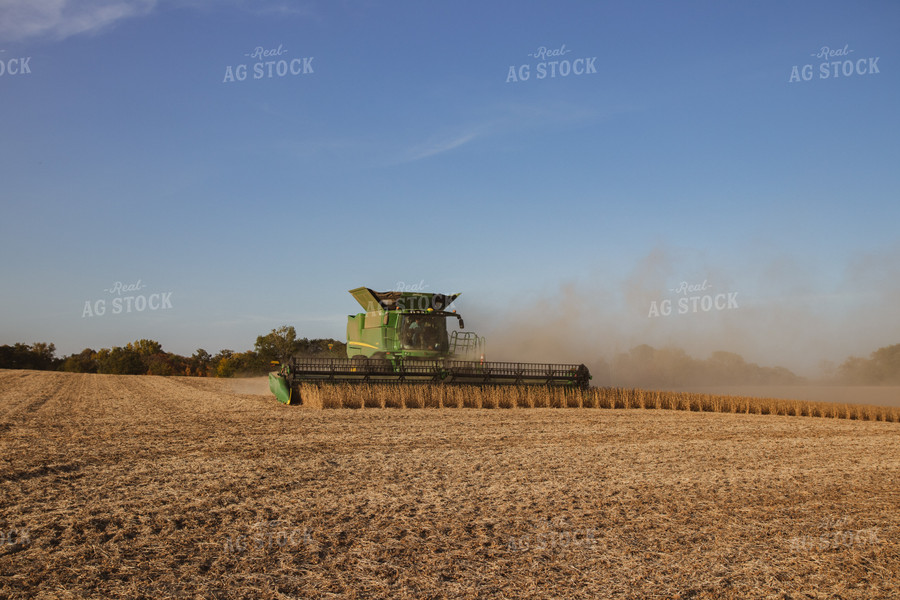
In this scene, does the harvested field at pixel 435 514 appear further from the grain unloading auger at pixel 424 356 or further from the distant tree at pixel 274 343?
the distant tree at pixel 274 343

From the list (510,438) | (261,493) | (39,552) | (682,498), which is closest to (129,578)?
(39,552)

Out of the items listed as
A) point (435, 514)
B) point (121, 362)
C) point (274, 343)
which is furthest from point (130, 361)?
point (435, 514)

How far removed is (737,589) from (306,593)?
2.56m

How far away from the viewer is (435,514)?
5.89 meters

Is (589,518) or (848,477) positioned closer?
(589,518)

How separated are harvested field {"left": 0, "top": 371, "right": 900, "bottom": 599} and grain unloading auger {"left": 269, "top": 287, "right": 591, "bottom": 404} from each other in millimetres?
5427

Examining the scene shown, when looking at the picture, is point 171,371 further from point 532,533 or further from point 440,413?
point 532,533

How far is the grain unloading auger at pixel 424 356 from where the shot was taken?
17.0 m

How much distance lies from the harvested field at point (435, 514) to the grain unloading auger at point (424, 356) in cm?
543

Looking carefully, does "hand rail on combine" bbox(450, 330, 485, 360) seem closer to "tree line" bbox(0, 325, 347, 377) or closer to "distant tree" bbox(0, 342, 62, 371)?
"tree line" bbox(0, 325, 347, 377)

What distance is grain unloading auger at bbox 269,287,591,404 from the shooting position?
1695cm

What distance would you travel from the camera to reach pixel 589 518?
5.84 metres

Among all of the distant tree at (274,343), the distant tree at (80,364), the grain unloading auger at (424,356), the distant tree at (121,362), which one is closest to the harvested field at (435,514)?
the grain unloading auger at (424,356)

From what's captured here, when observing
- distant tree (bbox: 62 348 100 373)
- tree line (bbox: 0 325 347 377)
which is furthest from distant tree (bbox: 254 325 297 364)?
distant tree (bbox: 62 348 100 373)
